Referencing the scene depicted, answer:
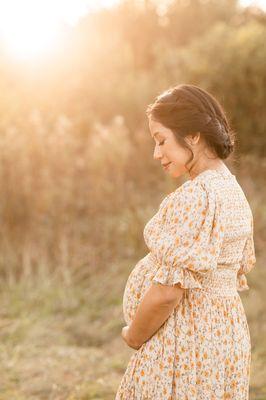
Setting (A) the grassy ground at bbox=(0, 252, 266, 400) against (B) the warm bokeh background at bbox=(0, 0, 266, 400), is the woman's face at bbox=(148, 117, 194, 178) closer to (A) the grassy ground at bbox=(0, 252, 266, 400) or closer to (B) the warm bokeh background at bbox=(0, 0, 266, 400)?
(B) the warm bokeh background at bbox=(0, 0, 266, 400)

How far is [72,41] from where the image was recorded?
10.7m

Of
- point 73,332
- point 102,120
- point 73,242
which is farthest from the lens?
point 102,120

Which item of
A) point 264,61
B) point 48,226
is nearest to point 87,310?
point 48,226

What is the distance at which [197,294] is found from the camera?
5.76ft

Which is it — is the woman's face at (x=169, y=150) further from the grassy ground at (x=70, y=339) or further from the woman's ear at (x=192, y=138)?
the grassy ground at (x=70, y=339)

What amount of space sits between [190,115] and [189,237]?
0.35m

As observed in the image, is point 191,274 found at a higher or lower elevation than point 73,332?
lower

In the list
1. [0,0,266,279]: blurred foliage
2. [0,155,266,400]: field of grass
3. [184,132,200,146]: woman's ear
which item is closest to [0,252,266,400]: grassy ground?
[0,155,266,400]: field of grass

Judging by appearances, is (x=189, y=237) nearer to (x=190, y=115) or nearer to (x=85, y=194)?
(x=190, y=115)

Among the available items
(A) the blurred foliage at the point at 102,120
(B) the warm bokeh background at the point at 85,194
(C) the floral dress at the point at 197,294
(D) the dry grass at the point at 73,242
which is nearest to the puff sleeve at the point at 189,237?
(C) the floral dress at the point at 197,294

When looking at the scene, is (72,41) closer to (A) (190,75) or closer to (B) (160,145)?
(A) (190,75)

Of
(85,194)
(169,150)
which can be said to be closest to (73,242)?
(85,194)

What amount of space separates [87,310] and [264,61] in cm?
505

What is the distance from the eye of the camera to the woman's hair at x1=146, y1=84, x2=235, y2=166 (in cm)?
169
